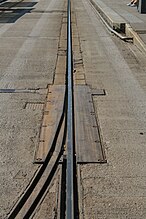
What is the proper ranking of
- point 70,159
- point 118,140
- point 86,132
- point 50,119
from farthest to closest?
point 50,119, point 86,132, point 118,140, point 70,159

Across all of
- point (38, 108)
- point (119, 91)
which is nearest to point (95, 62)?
point (119, 91)

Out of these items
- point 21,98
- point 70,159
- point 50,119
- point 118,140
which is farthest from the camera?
point 21,98

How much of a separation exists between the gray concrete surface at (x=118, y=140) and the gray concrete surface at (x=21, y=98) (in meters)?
0.76

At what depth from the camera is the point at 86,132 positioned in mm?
6602

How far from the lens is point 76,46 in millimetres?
14391

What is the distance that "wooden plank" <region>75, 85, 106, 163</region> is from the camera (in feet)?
18.9

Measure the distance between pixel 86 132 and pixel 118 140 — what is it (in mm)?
494

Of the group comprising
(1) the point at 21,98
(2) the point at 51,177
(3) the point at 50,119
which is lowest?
(1) the point at 21,98

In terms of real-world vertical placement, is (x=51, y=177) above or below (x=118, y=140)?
above

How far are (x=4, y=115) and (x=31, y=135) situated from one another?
1021 mm

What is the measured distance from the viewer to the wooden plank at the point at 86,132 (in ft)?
18.9

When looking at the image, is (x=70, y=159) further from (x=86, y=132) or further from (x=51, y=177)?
(x=86, y=132)

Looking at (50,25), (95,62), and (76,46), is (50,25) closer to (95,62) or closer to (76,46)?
(76,46)

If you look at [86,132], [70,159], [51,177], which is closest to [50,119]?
[86,132]
